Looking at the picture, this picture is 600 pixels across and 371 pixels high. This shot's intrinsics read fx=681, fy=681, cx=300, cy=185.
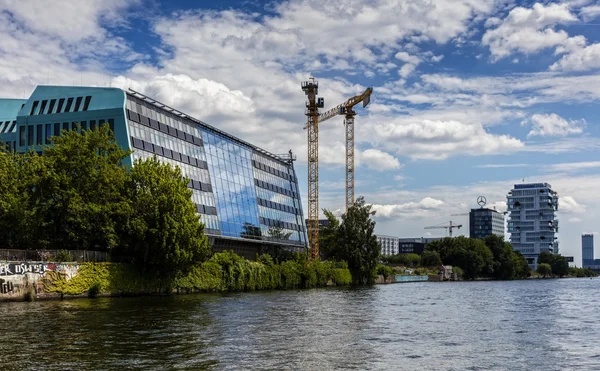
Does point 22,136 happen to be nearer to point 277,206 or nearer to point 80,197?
point 80,197

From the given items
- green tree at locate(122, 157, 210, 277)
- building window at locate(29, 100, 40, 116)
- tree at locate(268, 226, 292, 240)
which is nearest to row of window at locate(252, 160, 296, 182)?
tree at locate(268, 226, 292, 240)

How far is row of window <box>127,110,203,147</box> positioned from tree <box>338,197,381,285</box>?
37.3 metres

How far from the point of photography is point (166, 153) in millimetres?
97500

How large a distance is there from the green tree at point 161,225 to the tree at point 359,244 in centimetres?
5862

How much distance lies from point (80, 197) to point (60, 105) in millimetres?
31076

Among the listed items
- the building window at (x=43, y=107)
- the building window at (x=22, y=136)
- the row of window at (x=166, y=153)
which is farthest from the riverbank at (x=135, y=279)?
the building window at (x=22, y=136)

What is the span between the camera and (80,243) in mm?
72062

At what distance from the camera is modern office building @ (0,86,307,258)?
300 ft

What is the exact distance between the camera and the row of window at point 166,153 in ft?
298

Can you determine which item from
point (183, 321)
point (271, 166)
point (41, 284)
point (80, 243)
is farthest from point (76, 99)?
point (183, 321)

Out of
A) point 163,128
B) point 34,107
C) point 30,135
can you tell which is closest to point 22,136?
point 30,135

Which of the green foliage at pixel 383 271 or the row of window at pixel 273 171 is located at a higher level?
the row of window at pixel 273 171

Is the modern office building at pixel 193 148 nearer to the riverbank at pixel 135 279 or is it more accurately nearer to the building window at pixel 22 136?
the building window at pixel 22 136

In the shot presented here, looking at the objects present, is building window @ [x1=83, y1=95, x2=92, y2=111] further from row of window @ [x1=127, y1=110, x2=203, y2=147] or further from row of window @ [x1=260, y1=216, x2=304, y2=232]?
row of window @ [x1=260, y1=216, x2=304, y2=232]
